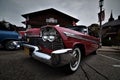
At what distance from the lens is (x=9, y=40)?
531 centimetres

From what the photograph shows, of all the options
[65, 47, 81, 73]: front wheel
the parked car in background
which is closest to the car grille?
[65, 47, 81, 73]: front wheel

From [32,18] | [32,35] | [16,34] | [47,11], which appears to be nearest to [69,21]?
[47,11]

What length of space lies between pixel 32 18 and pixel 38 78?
15886 millimetres

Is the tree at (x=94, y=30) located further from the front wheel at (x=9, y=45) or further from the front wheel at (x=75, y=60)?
the front wheel at (x=9, y=45)

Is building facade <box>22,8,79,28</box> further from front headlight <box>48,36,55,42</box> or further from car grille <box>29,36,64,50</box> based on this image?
front headlight <box>48,36,55,42</box>

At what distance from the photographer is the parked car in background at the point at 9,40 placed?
201 inches

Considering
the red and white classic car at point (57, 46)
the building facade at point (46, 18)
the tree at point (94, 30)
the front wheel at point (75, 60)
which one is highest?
the building facade at point (46, 18)

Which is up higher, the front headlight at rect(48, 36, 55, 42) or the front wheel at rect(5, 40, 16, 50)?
the front headlight at rect(48, 36, 55, 42)

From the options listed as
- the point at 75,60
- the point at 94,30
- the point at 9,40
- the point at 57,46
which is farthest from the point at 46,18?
the point at 57,46

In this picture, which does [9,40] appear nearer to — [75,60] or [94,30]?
[75,60]

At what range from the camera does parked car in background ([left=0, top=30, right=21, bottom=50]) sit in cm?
511

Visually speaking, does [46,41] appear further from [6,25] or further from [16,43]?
[6,25]

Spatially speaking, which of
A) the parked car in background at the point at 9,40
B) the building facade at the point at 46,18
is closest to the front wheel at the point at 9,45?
the parked car in background at the point at 9,40

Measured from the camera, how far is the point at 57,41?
2176 millimetres
